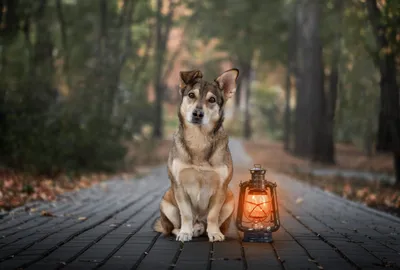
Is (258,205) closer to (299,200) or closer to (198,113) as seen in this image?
(198,113)

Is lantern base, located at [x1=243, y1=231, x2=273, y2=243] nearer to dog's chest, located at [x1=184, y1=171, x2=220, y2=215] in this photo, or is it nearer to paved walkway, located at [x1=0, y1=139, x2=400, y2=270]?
paved walkway, located at [x1=0, y1=139, x2=400, y2=270]

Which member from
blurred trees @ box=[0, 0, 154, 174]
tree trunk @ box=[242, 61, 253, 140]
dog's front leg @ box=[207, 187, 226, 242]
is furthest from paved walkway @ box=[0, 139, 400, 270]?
tree trunk @ box=[242, 61, 253, 140]

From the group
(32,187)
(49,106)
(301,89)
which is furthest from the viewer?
(301,89)

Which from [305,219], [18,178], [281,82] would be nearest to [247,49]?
[281,82]

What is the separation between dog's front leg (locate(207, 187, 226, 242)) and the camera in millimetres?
7766

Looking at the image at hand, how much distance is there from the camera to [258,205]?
7.77m

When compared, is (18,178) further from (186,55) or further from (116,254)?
(186,55)

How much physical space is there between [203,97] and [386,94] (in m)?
10.2

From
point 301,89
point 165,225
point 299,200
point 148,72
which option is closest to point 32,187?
point 299,200

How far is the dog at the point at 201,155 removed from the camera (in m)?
7.58

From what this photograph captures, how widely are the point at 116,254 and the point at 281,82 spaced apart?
47.0m

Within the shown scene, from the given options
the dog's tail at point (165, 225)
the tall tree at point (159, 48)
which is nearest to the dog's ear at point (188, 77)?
the dog's tail at point (165, 225)

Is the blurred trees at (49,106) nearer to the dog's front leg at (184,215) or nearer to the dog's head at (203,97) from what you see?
the dog's front leg at (184,215)

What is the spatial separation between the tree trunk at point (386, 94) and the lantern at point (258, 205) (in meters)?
9.46
